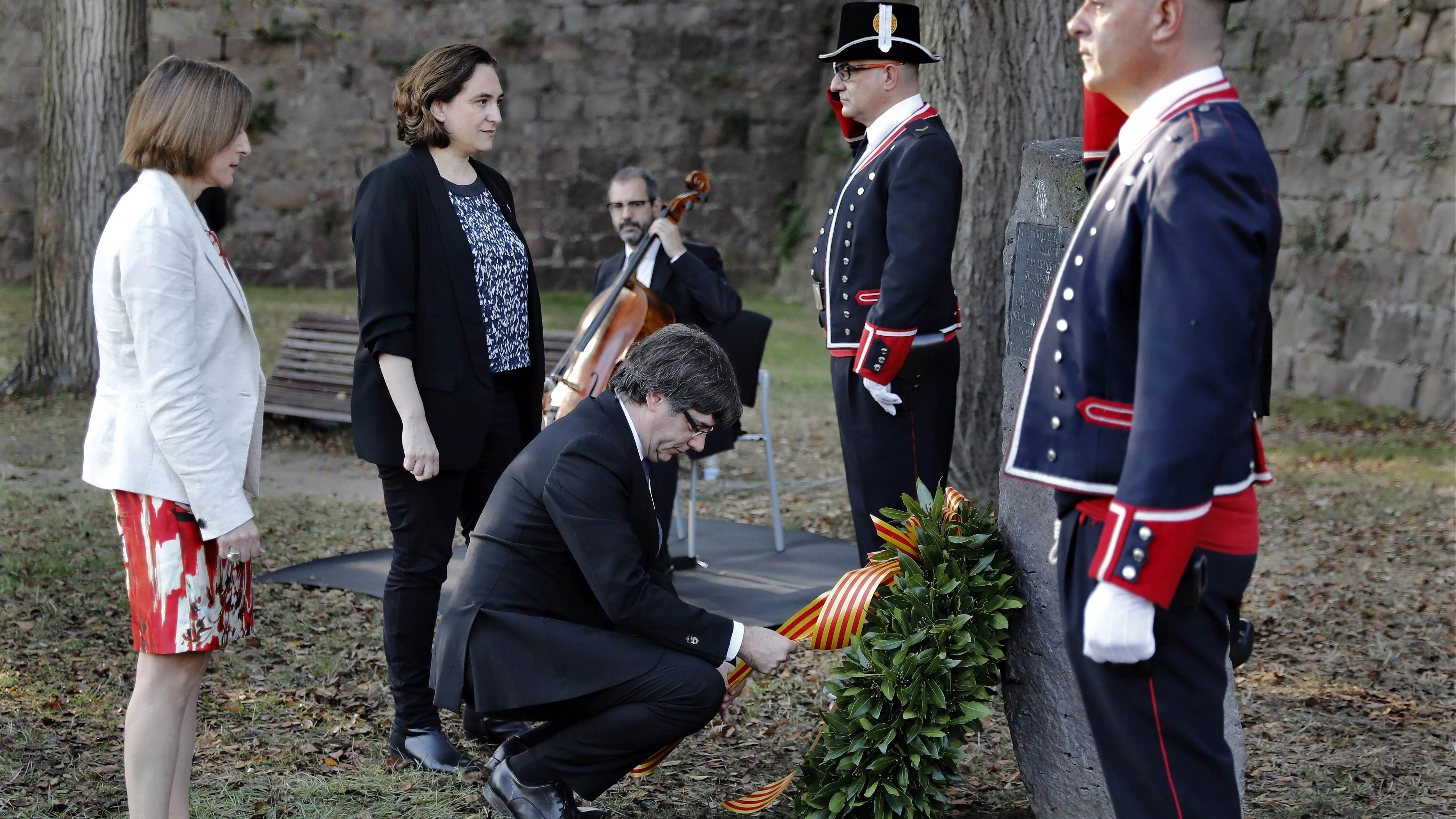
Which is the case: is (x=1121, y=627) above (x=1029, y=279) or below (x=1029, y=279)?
below

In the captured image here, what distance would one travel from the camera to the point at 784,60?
40.3 feet

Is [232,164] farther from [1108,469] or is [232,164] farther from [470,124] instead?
[1108,469]

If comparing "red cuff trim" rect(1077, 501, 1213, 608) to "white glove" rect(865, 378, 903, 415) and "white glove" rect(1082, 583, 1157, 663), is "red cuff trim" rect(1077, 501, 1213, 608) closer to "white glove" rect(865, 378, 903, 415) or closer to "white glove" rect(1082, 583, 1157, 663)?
"white glove" rect(1082, 583, 1157, 663)

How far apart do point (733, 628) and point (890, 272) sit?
109 centimetres

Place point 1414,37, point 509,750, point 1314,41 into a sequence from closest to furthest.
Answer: point 509,750, point 1414,37, point 1314,41

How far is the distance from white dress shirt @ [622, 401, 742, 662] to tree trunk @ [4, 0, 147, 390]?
5907mm

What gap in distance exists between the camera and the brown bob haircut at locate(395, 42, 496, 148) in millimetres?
3059

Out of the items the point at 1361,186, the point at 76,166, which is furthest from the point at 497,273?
the point at 1361,186

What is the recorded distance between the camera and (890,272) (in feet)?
10.7

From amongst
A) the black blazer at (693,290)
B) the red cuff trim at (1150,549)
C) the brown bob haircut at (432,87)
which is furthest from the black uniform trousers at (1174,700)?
the black blazer at (693,290)

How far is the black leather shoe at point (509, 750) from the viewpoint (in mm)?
2832

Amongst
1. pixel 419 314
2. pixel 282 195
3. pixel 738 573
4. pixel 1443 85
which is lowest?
pixel 738 573

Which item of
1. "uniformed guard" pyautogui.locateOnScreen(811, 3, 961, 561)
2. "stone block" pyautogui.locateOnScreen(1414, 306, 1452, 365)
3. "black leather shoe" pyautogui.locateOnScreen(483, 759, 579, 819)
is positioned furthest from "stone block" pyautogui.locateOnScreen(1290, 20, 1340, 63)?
"black leather shoe" pyautogui.locateOnScreen(483, 759, 579, 819)

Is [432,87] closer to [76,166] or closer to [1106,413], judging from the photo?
[1106,413]
